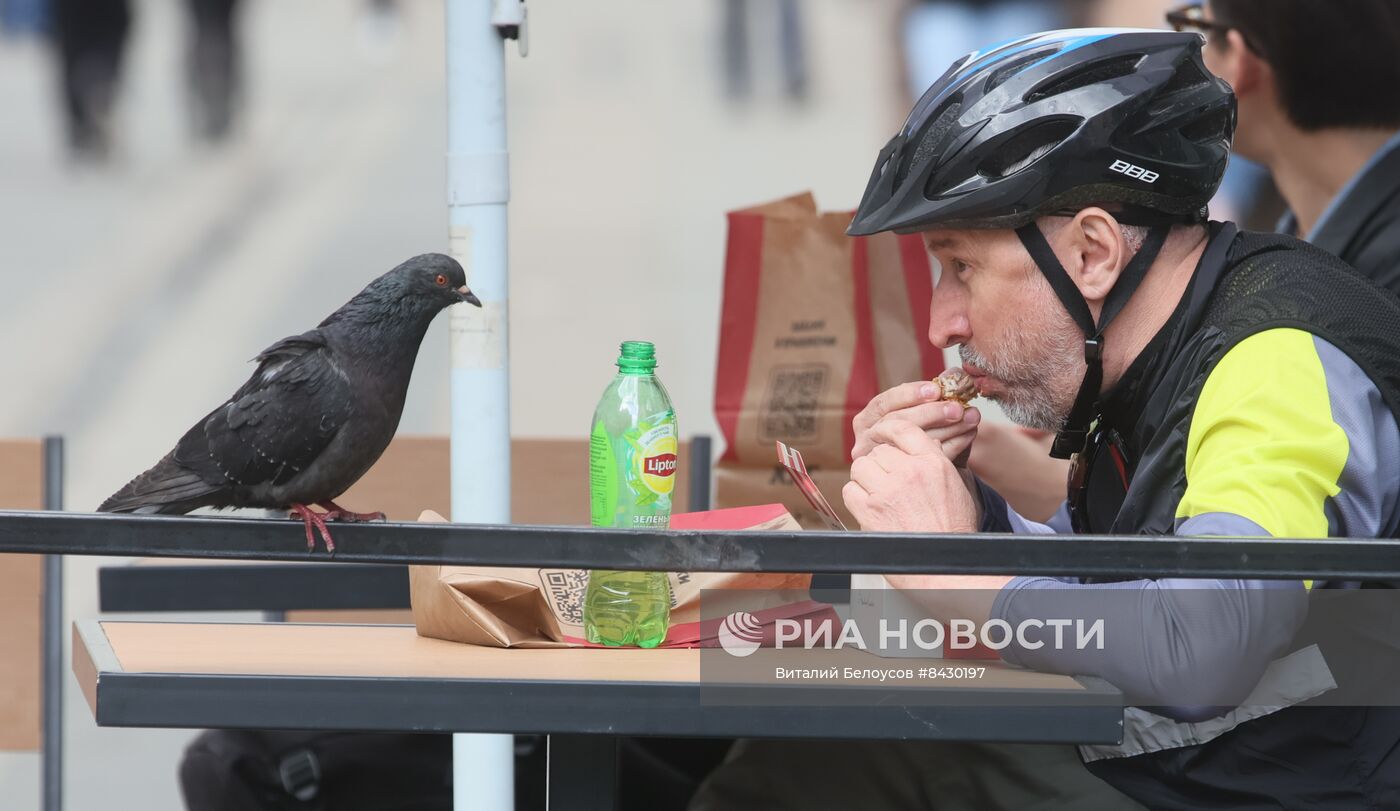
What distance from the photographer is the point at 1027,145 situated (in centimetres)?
165

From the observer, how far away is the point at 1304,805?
1.45 metres

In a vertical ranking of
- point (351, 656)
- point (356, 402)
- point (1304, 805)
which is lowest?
point (1304, 805)

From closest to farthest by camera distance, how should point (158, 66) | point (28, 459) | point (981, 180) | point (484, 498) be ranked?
point (981, 180) → point (484, 498) → point (28, 459) → point (158, 66)

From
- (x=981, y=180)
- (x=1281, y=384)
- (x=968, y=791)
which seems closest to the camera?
(x=1281, y=384)

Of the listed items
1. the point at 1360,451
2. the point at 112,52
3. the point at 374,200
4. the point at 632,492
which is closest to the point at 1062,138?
the point at 1360,451

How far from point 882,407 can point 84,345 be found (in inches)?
101

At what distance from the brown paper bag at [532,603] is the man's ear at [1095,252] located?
0.43 metres

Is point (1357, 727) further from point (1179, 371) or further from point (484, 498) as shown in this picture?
point (484, 498)

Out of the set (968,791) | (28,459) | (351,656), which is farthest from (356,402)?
(28,459)

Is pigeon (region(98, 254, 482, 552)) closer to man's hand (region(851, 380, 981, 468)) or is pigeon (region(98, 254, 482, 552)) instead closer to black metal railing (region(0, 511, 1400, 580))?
black metal railing (region(0, 511, 1400, 580))

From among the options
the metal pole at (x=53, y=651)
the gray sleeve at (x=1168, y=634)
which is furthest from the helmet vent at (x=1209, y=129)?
the metal pole at (x=53, y=651)

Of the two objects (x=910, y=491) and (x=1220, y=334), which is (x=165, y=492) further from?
(x=1220, y=334)

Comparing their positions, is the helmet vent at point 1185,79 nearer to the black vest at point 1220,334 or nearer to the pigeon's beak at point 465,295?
the black vest at point 1220,334

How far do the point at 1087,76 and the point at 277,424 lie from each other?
0.98 m
